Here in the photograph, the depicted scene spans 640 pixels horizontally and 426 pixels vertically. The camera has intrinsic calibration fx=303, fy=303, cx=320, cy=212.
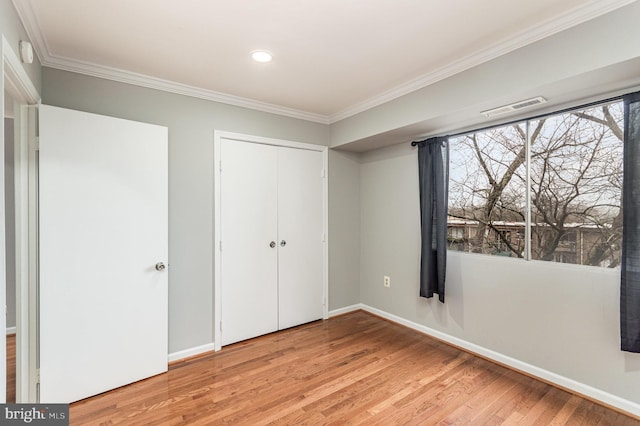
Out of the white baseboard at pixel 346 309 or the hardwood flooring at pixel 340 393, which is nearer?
the hardwood flooring at pixel 340 393


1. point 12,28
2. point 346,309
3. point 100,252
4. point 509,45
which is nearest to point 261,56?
point 12,28

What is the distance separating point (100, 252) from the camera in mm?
2172

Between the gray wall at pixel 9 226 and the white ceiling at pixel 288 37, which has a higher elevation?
the white ceiling at pixel 288 37

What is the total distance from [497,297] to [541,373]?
61 centimetres

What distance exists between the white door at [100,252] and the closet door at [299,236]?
4.01 ft

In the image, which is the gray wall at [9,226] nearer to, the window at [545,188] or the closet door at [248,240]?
the closet door at [248,240]

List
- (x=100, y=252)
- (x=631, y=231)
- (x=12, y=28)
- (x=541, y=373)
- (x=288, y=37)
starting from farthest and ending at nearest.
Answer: (x=541, y=373)
(x=100, y=252)
(x=288, y=37)
(x=631, y=231)
(x=12, y=28)

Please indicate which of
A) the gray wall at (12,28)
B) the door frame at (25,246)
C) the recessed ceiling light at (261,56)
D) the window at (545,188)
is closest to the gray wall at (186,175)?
the door frame at (25,246)

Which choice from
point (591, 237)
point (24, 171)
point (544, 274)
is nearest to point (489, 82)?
point (591, 237)

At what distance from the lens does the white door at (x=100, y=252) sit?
202 cm

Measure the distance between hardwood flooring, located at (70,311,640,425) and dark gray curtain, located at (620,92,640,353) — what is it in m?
0.59

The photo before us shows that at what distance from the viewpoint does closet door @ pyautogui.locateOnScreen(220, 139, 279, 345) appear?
2953 mm

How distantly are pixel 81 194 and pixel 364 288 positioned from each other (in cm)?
313

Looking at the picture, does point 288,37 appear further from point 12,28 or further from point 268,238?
point 268,238
